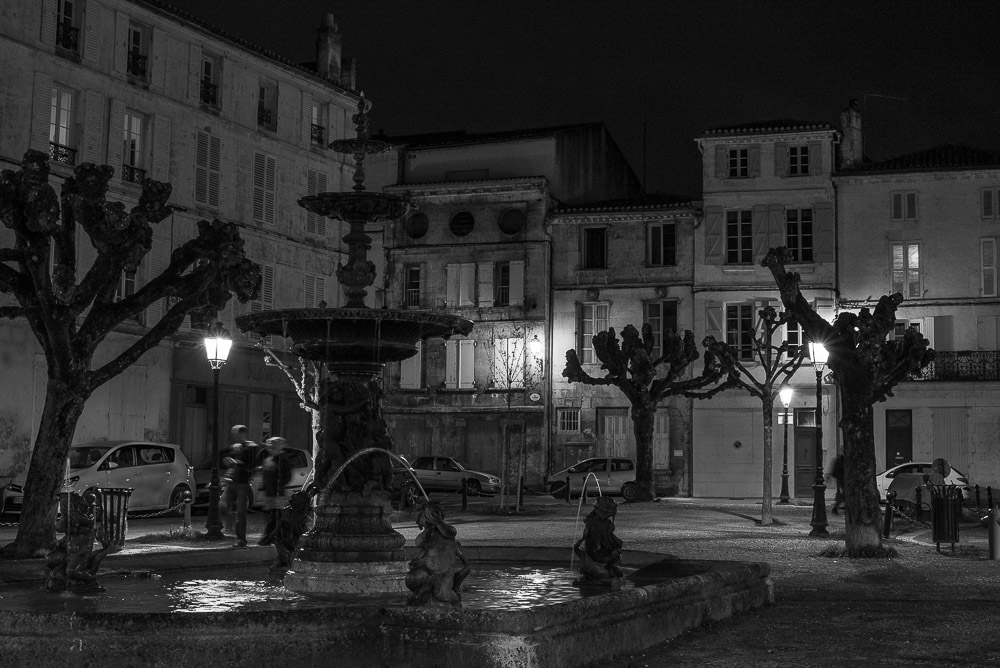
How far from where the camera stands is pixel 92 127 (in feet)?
112

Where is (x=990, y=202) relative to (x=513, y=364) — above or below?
above

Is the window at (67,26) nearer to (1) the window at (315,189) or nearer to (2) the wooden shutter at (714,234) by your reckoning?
(1) the window at (315,189)

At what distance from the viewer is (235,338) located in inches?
1555

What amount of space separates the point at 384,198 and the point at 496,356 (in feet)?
118

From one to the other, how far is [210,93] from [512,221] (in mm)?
13724

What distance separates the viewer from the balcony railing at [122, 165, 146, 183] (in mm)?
34969

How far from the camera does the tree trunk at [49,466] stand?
629 inches

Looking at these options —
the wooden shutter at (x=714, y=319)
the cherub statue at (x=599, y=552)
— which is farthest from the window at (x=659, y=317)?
the cherub statue at (x=599, y=552)

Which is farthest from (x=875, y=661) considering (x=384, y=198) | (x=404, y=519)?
(x=404, y=519)

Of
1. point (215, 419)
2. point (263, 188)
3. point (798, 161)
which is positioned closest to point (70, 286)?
point (215, 419)

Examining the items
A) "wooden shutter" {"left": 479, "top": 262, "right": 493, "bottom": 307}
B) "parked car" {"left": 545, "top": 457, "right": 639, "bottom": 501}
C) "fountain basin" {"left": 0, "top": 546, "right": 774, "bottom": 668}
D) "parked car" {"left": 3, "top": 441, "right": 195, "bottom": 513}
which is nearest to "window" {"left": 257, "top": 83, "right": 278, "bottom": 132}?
"wooden shutter" {"left": 479, "top": 262, "right": 493, "bottom": 307}

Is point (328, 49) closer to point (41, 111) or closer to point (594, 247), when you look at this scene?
point (594, 247)

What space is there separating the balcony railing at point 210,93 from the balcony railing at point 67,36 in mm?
4721

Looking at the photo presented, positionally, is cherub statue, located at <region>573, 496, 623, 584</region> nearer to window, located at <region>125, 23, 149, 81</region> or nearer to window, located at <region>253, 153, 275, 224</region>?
window, located at <region>125, 23, 149, 81</region>
